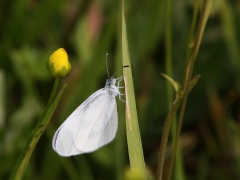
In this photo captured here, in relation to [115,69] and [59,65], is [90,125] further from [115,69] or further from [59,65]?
[115,69]

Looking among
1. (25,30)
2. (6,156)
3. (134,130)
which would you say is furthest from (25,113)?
(134,130)

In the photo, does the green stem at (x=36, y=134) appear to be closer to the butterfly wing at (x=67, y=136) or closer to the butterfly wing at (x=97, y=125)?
the butterfly wing at (x=67, y=136)

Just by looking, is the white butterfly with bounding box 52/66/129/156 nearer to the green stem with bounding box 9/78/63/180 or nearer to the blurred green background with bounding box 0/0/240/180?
the green stem with bounding box 9/78/63/180

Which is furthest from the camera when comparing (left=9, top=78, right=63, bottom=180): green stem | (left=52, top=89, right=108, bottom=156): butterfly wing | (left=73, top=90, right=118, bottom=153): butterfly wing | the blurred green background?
the blurred green background

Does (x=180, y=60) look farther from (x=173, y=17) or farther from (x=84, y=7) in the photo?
(x=84, y=7)

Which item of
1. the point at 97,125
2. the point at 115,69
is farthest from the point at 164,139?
the point at 115,69

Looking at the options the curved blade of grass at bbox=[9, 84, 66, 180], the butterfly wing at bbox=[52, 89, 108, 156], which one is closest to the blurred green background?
the butterfly wing at bbox=[52, 89, 108, 156]
